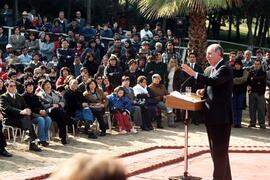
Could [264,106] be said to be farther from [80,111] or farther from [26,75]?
[26,75]

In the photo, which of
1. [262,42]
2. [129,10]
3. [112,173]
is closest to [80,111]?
[112,173]

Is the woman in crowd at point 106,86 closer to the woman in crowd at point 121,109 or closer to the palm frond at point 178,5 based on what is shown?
the woman in crowd at point 121,109

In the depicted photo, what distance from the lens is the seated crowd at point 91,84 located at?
10844 millimetres

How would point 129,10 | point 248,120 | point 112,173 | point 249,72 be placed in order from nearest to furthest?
point 112,173, point 249,72, point 248,120, point 129,10

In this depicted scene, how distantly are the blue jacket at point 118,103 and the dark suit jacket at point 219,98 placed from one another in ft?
20.7

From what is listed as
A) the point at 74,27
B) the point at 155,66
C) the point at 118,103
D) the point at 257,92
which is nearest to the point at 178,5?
the point at 155,66

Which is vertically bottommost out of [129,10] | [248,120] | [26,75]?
[248,120]

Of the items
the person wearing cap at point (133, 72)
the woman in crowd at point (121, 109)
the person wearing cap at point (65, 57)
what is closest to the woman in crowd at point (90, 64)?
the person wearing cap at point (65, 57)

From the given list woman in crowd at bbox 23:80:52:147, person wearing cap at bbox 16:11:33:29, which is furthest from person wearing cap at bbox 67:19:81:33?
woman in crowd at bbox 23:80:52:147

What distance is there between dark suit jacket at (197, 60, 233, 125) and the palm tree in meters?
7.79

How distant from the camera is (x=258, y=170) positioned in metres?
8.38

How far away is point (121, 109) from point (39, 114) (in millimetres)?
2361

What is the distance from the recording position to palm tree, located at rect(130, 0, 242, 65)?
46.6ft

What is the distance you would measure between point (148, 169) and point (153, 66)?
21.4 feet
